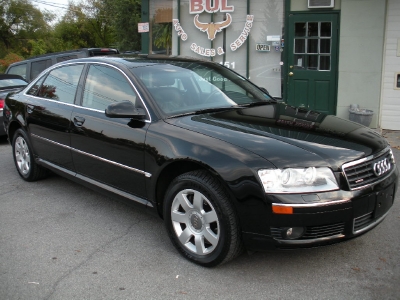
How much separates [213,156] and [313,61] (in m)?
6.61

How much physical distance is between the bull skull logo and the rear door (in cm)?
581

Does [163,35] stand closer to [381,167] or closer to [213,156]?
[213,156]

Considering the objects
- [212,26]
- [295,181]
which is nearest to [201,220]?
[295,181]

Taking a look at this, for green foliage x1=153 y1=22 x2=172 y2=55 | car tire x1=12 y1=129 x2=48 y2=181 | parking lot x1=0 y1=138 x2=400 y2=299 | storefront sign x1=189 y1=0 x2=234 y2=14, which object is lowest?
parking lot x1=0 y1=138 x2=400 y2=299

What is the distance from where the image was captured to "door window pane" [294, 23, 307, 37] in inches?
363

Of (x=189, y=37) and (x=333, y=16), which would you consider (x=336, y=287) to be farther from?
(x=189, y=37)

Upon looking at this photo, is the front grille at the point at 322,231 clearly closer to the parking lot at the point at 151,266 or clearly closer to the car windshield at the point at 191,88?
the parking lot at the point at 151,266

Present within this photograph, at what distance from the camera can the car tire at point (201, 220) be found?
10.7 ft

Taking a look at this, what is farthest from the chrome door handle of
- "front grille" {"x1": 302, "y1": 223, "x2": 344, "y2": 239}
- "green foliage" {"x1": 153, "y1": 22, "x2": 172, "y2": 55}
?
"green foliage" {"x1": 153, "y1": 22, "x2": 172, "y2": 55}

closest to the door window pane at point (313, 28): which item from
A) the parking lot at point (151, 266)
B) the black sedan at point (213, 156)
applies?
the black sedan at point (213, 156)

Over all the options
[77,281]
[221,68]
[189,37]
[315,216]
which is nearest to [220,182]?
[315,216]

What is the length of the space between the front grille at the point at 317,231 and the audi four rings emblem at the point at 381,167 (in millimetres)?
554

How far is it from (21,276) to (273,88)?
7.37 metres

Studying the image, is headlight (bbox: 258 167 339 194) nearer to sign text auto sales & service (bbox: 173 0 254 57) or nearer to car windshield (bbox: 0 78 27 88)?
sign text auto sales & service (bbox: 173 0 254 57)
